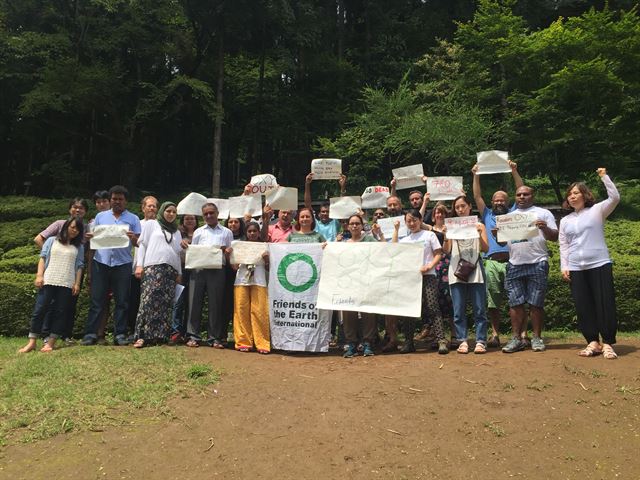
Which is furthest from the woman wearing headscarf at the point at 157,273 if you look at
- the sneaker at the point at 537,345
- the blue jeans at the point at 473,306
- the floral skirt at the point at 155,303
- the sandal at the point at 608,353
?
the sandal at the point at 608,353

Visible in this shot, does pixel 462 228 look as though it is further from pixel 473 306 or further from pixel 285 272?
pixel 285 272

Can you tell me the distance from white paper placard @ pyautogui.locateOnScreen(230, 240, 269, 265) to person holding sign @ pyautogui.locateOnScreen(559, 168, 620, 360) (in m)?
3.46

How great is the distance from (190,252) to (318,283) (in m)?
1.62

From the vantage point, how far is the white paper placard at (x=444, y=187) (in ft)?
24.4

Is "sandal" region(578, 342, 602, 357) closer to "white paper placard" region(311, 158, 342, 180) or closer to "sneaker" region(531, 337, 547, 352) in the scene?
"sneaker" region(531, 337, 547, 352)

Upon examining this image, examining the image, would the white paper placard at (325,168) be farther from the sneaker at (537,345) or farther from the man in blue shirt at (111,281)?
the sneaker at (537,345)

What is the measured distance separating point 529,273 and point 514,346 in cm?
82

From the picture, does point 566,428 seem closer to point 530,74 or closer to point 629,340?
point 629,340

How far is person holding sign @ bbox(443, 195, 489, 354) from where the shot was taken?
603cm

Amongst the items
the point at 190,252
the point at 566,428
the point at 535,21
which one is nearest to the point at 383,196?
the point at 190,252

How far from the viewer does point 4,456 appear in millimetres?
4094

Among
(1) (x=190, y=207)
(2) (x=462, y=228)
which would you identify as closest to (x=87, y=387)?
(1) (x=190, y=207)

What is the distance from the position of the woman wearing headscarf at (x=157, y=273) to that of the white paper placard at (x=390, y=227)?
2662 millimetres

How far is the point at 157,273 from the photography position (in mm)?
6633
